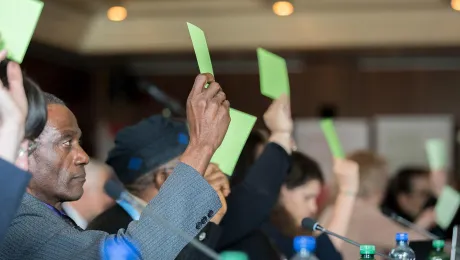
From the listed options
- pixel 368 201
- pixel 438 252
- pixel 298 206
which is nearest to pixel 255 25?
pixel 368 201

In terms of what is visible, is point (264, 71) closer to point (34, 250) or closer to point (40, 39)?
point (34, 250)

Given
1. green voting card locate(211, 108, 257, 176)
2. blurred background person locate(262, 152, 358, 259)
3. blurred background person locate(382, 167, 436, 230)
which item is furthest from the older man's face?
blurred background person locate(382, 167, 436, 230)

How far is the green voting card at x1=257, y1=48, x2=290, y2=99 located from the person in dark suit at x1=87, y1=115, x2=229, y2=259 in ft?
1.34

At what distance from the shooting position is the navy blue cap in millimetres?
2807

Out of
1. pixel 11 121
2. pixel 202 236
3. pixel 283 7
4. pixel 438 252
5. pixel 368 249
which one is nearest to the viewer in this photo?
pixel 11 121

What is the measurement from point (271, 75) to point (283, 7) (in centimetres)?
374

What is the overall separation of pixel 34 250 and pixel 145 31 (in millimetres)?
5945

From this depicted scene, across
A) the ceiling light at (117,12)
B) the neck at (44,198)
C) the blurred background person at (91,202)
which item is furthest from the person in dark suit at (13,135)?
the ceiling light at (117,12)

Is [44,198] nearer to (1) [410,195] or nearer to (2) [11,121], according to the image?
(2) [11,121]

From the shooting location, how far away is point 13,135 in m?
1.52

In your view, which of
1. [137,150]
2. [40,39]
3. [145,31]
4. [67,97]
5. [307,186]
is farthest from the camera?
[67,97]

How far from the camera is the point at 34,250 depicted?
190 centimetres

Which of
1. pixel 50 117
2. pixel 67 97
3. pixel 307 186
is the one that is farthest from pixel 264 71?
pixel 67 97

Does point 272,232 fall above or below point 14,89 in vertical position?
above
